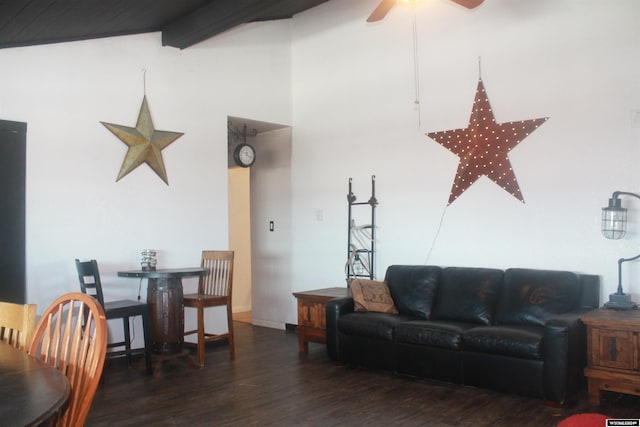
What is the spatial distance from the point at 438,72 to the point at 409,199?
1179 mm

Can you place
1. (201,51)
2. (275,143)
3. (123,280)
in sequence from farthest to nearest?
(275,143) < (201,51) < (123,280)

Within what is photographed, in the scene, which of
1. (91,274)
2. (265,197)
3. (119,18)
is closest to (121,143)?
(119,18)

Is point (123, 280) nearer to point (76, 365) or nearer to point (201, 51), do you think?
point (201, 51)

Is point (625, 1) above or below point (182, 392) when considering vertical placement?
above

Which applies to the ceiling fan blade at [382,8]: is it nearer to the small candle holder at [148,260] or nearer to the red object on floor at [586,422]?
the small candle holder at [148,260]

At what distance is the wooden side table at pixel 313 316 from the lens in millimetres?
4836

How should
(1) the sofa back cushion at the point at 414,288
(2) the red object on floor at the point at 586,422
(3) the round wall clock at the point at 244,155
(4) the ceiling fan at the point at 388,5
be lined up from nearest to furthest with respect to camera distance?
(2) the red object on floor at the point at 586,422, (4) the ceiling fan at the point at 388,5, (1) the sofa back cushion at the point at 414,288, (3) the round wall clock at the point at 244,155

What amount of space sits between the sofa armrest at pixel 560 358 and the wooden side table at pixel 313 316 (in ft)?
6.12

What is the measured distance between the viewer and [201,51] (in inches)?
212

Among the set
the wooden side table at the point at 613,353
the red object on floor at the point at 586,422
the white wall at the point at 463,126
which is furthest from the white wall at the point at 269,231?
the red object on floor at the point at 586,422

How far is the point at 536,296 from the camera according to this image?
391cm

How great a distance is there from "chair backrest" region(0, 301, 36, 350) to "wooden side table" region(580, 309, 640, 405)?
121 inches

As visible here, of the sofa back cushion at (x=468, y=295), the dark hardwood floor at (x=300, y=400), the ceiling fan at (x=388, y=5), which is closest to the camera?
the dark hardwood floor at (x=300, y=400)

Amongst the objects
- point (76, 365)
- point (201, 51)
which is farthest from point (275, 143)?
point (76, 365)
